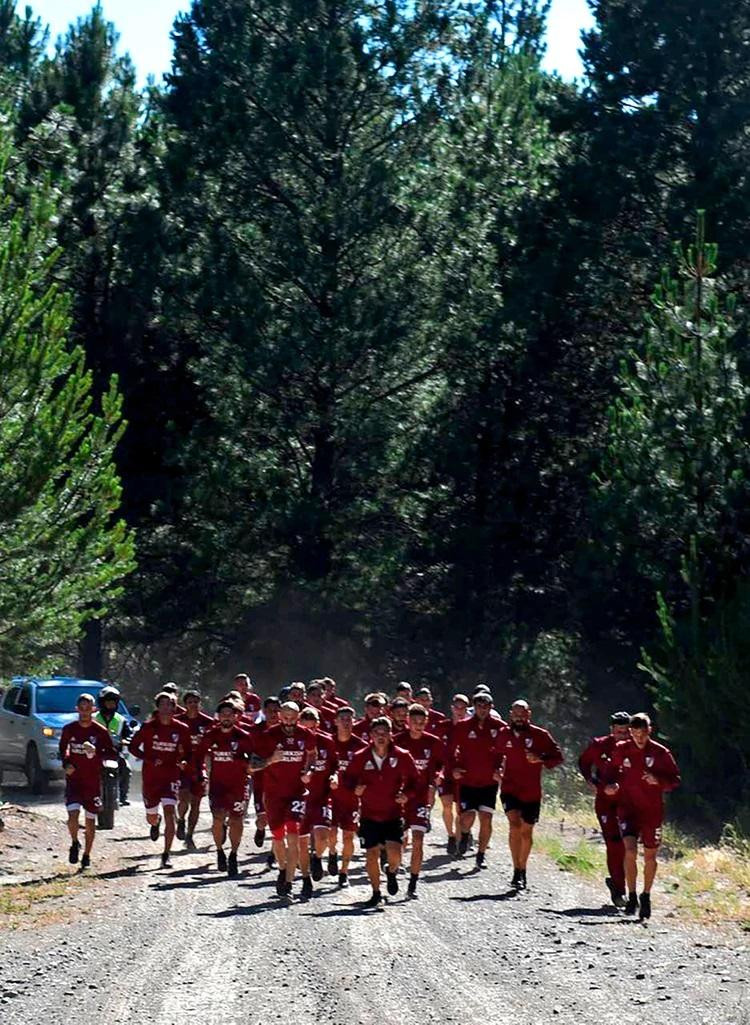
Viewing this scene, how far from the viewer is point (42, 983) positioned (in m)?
13.7

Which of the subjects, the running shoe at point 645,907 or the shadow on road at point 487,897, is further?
the shadow on road at point 487,897

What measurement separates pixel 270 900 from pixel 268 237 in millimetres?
24449

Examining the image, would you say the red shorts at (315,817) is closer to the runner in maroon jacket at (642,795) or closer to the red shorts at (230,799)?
the red shorts at (230,799)

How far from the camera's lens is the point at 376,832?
18.5 metres

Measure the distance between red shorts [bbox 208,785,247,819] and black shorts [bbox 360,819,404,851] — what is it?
2837 millimetres

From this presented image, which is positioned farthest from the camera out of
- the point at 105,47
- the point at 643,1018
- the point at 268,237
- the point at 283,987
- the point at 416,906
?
the point at 105,47

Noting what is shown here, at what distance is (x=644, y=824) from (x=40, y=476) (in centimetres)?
938

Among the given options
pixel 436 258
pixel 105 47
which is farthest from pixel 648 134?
pixel 105 47

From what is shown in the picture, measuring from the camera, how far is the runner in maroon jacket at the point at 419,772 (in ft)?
64.0

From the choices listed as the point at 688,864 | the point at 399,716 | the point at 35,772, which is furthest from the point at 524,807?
the point at 35,772

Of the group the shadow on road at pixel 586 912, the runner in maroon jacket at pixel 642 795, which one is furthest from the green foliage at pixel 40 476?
the runner in maroon jacket at pixel 642 795

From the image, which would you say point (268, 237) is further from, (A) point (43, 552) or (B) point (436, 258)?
(A) point (43, 552)

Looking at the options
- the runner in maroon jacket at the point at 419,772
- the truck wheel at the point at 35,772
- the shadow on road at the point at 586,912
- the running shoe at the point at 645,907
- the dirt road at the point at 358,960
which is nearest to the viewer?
the dirt road at the point at 358,960

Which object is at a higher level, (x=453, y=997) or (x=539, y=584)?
(x=539, y=584)
